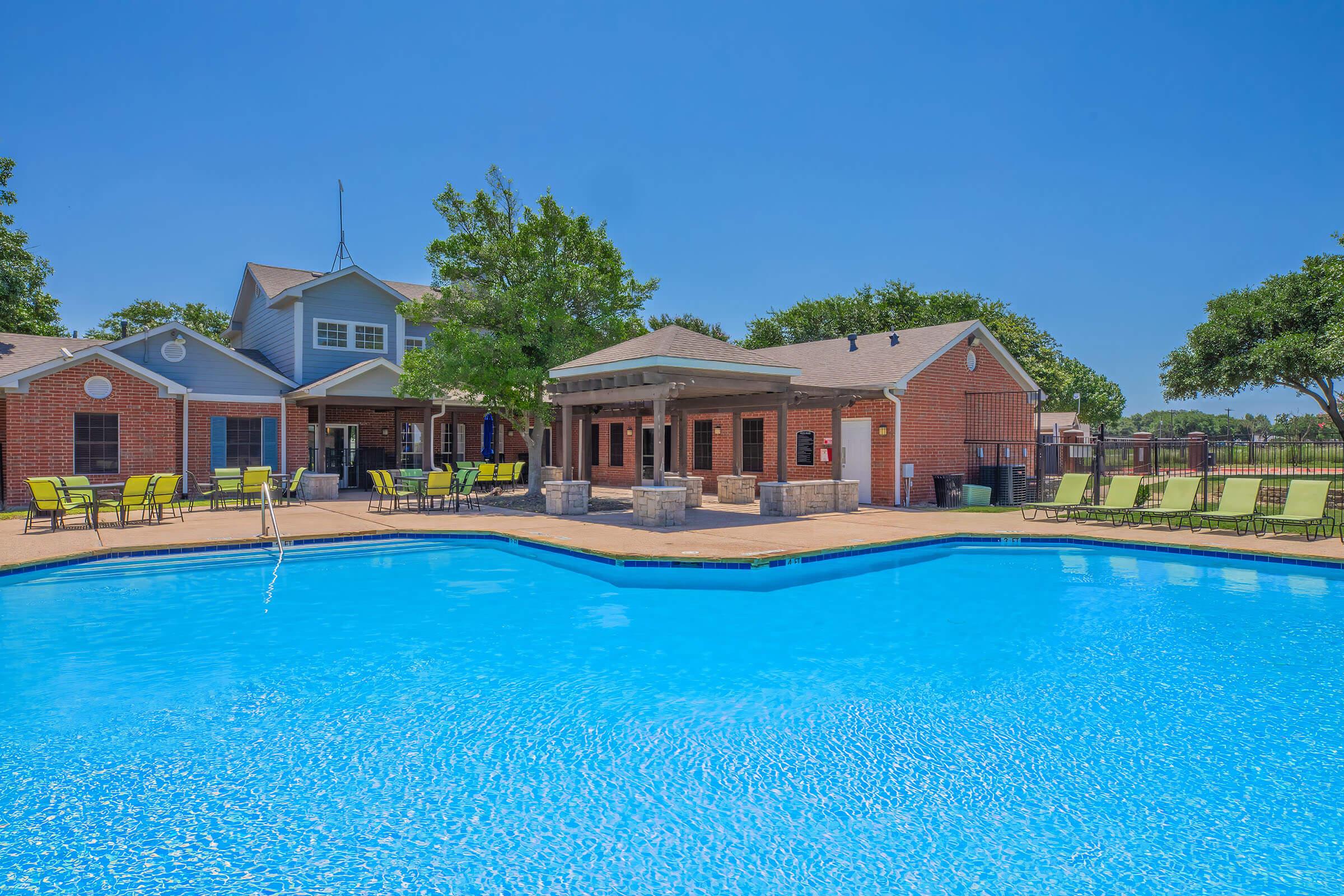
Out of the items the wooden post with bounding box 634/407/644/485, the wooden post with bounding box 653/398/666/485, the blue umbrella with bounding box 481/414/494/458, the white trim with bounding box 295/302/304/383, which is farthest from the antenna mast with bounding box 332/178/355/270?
the wooden post with bounding box 653/398/666/485

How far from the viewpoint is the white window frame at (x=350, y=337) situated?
2247 cm

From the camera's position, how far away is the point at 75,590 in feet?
30.8

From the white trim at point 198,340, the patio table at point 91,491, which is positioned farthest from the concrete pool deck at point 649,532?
the white trim at point 198,340

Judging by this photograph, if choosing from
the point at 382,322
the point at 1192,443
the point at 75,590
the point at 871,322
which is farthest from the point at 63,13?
the point at 871,322

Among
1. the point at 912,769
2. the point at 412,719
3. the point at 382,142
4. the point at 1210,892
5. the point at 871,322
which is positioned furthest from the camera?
the point at 871,322

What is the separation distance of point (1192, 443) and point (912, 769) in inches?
587

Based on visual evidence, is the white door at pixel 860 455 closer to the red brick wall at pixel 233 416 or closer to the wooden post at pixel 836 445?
the wooden post at pixel 836 445

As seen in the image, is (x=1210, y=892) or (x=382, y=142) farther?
(x=382, y=142)

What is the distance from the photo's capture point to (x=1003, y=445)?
2188cm

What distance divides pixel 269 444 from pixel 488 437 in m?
6.42

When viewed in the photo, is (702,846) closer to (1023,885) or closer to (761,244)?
(1023,885)

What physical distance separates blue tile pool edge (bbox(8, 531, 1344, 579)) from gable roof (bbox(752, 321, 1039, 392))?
562 cm

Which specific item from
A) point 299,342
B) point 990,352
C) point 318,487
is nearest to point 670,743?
point 318,487

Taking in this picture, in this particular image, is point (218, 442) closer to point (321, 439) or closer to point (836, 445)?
point (321, 439)
